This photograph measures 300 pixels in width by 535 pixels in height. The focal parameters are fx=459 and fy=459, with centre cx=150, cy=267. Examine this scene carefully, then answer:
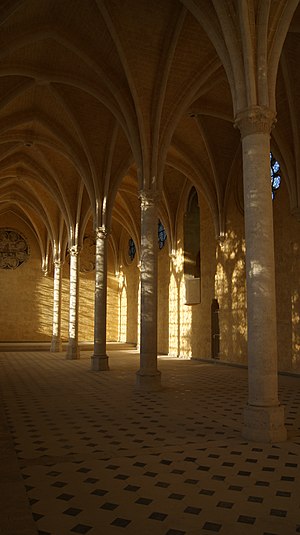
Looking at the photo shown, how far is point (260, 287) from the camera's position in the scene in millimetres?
7551

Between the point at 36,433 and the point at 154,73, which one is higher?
the point at 154,73

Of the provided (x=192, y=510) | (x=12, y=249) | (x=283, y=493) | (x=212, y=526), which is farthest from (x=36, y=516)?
(x=12, y=249)

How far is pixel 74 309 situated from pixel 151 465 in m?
16.5

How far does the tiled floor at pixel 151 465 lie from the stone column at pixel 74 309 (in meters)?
10.0

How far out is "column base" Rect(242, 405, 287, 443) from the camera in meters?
7.11

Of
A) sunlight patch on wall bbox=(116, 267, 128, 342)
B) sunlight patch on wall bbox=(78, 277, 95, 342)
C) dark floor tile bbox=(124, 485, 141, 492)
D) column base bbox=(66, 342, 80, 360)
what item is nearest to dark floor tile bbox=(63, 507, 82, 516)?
dark floor tile bbox=(124, 485, 141, 492)

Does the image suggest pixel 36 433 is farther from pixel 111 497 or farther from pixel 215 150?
pixel 215 150

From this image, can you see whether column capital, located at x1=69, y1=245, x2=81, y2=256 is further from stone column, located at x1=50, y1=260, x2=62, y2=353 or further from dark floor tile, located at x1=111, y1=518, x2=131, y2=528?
dark floor tile, located at x1=111, y1=518, x2=131, y2=528

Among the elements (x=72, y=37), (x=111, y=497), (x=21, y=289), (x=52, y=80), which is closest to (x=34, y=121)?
(x=52, y=80)

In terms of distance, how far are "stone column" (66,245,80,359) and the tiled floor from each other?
10.0 metres

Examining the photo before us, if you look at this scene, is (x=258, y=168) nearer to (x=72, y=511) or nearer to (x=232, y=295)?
(x=72, y=511)

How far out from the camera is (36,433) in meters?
7.62

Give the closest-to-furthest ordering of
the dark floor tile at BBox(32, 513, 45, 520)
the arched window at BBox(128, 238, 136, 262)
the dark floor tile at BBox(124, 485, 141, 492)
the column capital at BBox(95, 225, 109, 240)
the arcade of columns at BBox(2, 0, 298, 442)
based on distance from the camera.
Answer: the dark floor tile at BBox(32, 513, 45, 520), the dark floor tile at BBox(124, 485, 141, 492), the arcade of columns at BBox(2, 0, 298, 442), the column capital at BBox(95, 225, 109, 240), the arched window at BBox(128, 238, 136, 262)

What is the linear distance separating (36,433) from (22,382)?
6766mm
